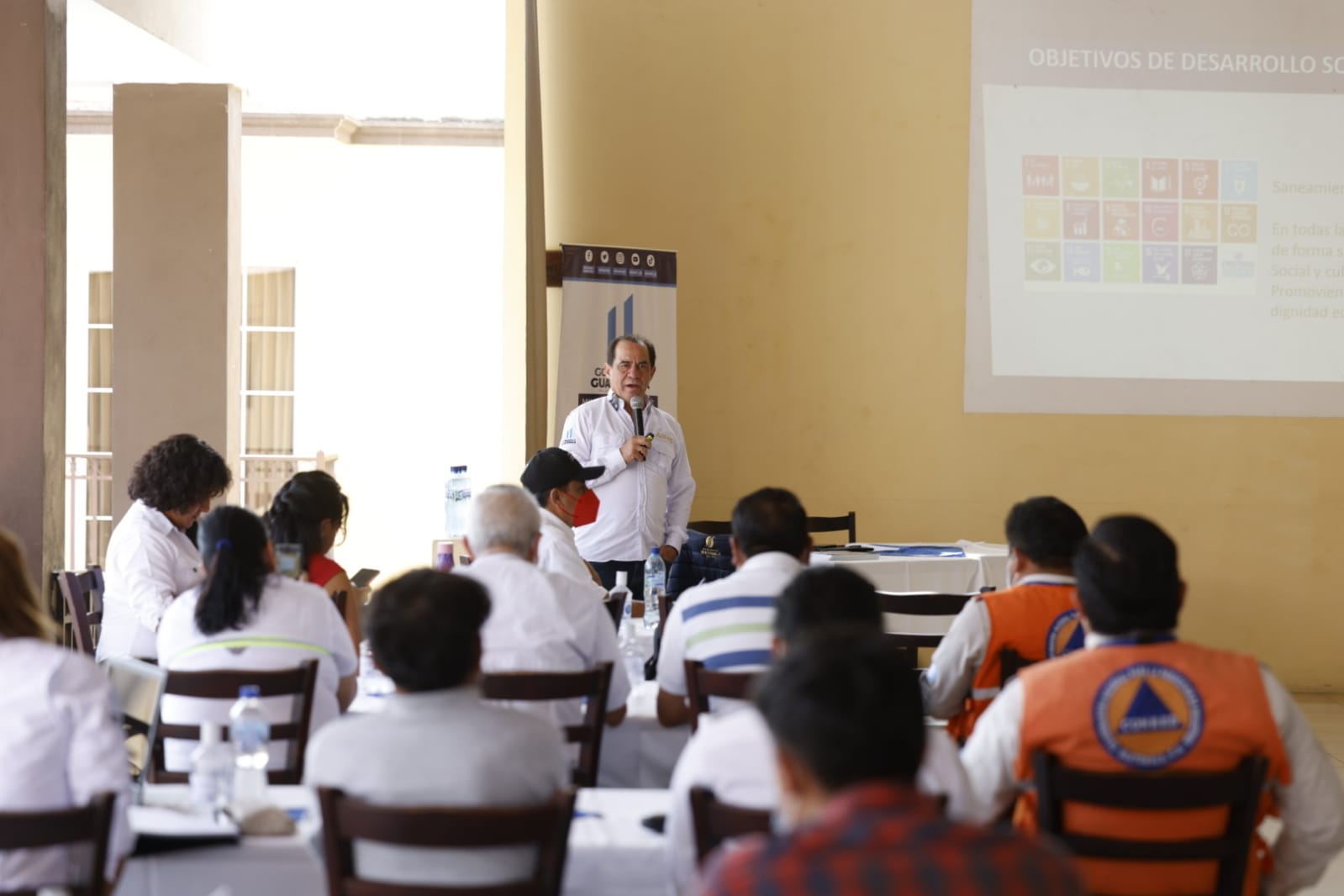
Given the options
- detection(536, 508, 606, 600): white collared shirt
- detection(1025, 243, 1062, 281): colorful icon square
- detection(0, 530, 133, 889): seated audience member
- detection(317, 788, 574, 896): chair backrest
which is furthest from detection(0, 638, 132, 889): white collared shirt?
detection(1025, 243, 1062, 281): colorful icon square

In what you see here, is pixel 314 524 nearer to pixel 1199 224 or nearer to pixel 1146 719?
pixel 1146 719

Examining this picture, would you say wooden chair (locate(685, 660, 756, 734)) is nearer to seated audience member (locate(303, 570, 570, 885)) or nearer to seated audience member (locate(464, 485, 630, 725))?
seated audience member (locate(464, 485, 630, 725))

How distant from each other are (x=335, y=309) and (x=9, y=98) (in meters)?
5.45

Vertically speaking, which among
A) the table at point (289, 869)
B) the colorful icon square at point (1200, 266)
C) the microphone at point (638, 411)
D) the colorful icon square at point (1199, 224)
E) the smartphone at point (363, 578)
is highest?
the colorful icon square at point (1199, 224)

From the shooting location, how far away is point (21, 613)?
7.18ft

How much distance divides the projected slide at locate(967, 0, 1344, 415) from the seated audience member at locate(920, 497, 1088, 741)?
4205 millimetres

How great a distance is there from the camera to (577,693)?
2.84 metres

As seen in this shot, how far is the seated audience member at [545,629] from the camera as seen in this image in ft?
10.1

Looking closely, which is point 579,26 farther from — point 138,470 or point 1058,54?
point 138,470

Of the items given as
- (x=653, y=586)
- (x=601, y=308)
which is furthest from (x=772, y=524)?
(x=601, y=308)

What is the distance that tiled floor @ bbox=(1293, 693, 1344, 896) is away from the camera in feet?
17.2

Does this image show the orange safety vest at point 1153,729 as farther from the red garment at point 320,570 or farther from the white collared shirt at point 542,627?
the red garment at point 320,570

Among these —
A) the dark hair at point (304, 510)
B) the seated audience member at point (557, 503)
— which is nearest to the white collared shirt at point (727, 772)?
the seated audience member at point (557, 503)

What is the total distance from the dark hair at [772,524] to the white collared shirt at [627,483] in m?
2.66
